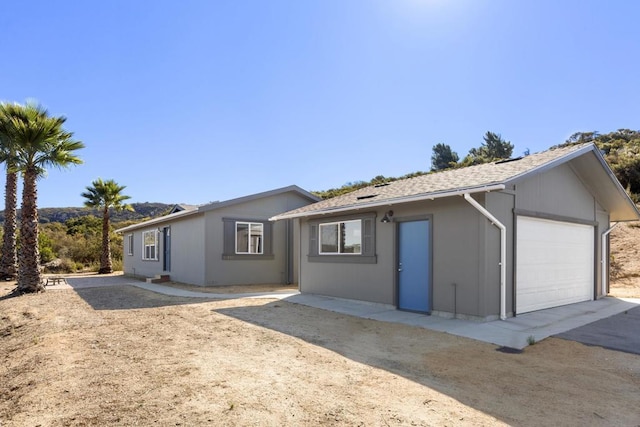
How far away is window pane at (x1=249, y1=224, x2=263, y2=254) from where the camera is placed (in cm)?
1683

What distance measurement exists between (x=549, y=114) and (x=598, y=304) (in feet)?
47.0

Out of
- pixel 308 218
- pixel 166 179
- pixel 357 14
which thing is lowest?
pixel 308 218

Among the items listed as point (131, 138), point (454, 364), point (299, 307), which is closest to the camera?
point (454, 364)

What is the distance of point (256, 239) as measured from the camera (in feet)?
55.6

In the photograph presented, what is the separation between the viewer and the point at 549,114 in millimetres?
22297

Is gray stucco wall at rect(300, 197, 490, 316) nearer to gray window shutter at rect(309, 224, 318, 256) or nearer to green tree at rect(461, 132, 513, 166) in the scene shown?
gray window shutter at rect(309, 224, 318, 256)

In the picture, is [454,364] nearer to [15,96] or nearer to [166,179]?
[15,96]

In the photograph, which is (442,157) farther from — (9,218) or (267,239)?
(9,218)

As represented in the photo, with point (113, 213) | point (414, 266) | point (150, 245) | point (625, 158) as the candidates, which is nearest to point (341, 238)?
point (414, 266)

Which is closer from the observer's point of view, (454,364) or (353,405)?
(353,405)

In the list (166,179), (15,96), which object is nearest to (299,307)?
(15,96)

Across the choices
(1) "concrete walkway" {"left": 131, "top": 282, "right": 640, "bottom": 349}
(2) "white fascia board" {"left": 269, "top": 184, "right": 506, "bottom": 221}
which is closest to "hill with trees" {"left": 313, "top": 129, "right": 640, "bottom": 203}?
(1) "concrete walkway" {"left": 131, "top": 282, "right": 640, "bottom": 349}

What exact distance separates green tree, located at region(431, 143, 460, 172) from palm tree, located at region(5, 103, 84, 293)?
128 feet

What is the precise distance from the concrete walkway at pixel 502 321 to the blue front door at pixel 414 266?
0.32 m
